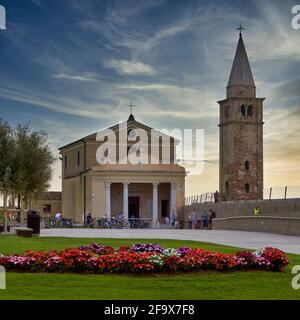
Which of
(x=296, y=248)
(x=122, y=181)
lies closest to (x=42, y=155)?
(x=122, y=181)

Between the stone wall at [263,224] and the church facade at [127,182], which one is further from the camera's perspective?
the church facade at [127,182]

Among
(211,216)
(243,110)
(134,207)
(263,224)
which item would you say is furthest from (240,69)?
(263,224)

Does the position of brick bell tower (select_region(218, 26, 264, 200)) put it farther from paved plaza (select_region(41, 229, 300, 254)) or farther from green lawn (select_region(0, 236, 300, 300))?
green lawn (select_region(0, 236, 300, 300))

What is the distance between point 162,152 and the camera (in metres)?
73.8

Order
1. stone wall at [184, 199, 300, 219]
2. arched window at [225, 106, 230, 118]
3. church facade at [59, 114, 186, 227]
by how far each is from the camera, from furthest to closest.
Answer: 1. arched window at [225, 106, 230, 118]
2. church facade at [59, 114, 186, 227]
3. stone wall at [184, 199, 300, 219]

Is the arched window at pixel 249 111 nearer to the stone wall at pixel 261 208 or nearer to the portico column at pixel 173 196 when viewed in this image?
the portico column at pixel 173 196

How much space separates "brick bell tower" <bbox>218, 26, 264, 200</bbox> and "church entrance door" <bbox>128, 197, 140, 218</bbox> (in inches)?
404

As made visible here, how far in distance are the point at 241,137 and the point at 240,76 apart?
627 centimetres

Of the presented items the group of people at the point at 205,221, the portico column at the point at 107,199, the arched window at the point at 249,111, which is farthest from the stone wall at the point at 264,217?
the arched window at the point at 249,111

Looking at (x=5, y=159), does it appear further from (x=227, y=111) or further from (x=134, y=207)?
(x=227, y=111)

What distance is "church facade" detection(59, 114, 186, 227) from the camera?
69.9 metres

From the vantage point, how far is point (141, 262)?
17.4 metres

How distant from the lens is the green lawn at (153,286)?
583 inches

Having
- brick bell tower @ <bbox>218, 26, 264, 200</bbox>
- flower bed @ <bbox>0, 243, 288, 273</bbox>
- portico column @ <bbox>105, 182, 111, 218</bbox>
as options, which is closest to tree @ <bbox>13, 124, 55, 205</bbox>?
portico column @ <bbox>105, 182, 111, 218</bbox>
